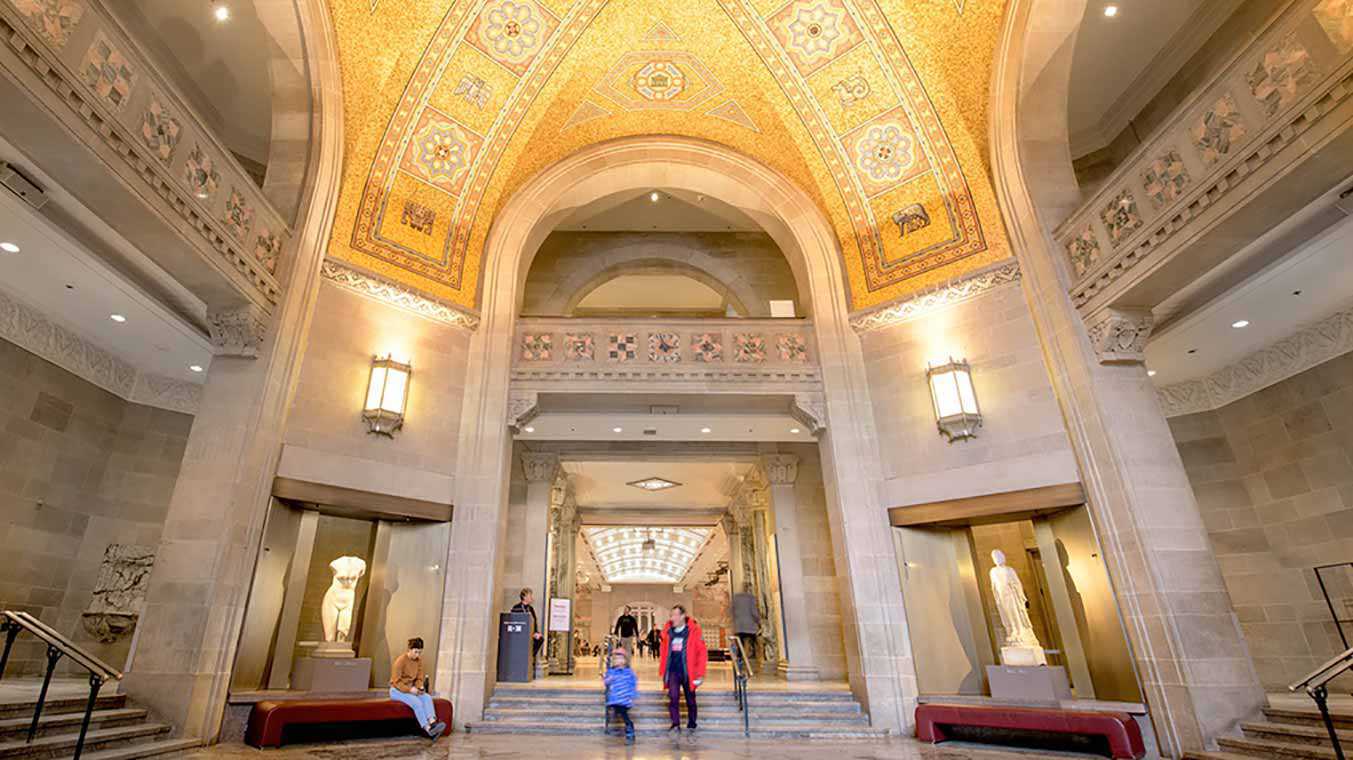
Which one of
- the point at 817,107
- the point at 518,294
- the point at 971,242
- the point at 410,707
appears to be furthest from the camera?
the point at 518,294

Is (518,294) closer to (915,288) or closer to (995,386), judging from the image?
(915,288)

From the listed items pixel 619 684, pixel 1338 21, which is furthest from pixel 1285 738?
pixel 619 684

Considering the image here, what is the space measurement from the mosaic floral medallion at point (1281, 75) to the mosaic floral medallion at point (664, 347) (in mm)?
6628

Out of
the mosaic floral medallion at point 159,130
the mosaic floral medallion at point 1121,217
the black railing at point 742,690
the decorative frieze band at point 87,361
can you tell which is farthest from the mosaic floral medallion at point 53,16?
the mosaic floral medallion at point 1121,217

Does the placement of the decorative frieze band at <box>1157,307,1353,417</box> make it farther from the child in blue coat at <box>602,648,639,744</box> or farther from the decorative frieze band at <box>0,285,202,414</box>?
the decorative frieze band at <box>0,285,202,414</box>

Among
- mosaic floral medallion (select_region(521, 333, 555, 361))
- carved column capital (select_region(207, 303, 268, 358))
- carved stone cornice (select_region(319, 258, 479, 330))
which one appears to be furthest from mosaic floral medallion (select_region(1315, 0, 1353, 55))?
carved column capital (select_region(207, 303, 268, 358))

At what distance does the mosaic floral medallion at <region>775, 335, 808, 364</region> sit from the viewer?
909cm

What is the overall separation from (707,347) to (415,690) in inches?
224

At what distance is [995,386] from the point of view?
7629 mm

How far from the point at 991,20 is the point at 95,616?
45.2ft

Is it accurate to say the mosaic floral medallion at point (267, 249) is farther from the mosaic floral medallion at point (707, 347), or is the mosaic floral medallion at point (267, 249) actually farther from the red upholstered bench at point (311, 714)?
the mosaic floral medallion at point (707, 347)

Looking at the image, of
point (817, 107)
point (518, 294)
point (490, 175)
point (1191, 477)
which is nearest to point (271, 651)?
point (518, 294)

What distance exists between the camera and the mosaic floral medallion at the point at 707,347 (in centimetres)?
905

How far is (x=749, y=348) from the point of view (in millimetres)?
9125
